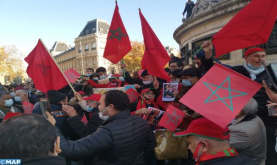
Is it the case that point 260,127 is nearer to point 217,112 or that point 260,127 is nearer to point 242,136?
point 242,136

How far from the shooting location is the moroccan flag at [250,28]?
9.32 ft

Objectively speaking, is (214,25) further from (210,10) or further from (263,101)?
(263,101)

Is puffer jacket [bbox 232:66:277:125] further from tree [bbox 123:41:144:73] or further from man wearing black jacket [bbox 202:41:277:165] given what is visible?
tree [bbox 123:41:144:73]

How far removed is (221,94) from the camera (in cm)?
188

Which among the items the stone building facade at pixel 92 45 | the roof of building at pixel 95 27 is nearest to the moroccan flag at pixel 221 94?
the stone building facade at pixel 92 45

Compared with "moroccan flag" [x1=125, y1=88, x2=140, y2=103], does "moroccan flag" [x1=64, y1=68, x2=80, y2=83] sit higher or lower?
higher

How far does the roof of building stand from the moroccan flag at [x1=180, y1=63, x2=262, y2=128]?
6731 centimetres

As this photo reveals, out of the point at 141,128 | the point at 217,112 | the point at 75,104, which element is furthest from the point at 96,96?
the point at 217,112

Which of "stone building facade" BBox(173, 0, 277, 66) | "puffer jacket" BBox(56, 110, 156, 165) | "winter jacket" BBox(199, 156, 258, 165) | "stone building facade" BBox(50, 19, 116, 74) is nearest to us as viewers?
"winter jacket" BBox(199, 156, 258, 165)

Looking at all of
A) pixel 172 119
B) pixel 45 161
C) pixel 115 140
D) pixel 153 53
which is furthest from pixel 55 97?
pixel 45 161

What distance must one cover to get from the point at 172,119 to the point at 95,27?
6797cm

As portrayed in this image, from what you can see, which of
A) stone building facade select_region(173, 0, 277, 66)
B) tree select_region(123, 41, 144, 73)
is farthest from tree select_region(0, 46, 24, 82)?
stone building facade select_region(173, 0, 277, 66)

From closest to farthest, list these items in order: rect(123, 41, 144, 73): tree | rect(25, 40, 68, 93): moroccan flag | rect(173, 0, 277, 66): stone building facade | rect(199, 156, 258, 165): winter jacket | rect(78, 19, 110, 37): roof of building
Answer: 1. rect(199, 156, 258, 165): winter jacket
2. rect(25, 40, 68, 93): moroccan flag
3. rect(173, 0, 277, 66): stone building facade
4. rect(123, 41, 144, 73): tree
5. rect(78, 19, 110, 37): roof of building

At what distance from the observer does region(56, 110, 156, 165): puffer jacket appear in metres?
2.02
